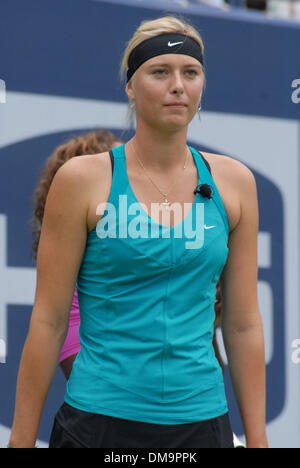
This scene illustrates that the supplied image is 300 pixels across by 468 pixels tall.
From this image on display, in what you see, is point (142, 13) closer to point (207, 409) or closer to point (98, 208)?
point (98, 208)

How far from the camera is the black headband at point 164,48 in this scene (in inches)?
61.1

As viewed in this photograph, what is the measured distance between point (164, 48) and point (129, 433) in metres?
0.86

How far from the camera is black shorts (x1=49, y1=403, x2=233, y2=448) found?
1447 millimetres

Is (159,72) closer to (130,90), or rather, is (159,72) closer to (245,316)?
(130,90)

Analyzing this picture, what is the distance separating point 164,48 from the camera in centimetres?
155

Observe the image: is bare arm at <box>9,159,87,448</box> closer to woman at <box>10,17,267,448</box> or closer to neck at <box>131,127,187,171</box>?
woman at <box>10,17,267,448</box>

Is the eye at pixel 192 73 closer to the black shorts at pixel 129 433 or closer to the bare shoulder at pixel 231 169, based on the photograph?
the bare shoulder at pixel 231 169

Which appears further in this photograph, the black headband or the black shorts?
the black headband

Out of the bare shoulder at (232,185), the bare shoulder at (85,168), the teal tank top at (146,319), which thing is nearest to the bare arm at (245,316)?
the bare shoulder at (232,185)

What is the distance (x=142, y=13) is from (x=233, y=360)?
2.46m

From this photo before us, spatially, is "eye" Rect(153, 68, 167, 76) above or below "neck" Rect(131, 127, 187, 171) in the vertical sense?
above

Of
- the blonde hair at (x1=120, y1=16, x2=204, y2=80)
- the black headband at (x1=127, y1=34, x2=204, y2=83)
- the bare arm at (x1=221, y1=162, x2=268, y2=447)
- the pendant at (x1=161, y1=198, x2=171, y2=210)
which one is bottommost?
the bare arm at (x1=221, y1=162, x2=268, y2=447)

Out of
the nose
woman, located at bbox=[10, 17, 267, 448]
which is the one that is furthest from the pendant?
the nose

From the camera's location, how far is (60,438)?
1518 millimetres
